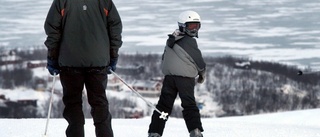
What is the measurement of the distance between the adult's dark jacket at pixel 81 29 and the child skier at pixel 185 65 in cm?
92

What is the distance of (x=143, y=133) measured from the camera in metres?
5.13

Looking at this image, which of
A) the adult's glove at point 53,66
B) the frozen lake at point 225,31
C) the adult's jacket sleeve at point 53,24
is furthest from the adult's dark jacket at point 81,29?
the frozen lake at point 225,31

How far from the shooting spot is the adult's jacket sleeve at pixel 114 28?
349 centimetres

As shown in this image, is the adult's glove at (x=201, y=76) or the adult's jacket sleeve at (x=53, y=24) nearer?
the adult's jacket sleeve at (x=53, y=24)

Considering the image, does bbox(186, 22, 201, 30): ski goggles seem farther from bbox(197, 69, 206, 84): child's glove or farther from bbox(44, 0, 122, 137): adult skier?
bbox(44, 0, 122, 137): adult skier

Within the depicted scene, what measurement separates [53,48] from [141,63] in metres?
68.3

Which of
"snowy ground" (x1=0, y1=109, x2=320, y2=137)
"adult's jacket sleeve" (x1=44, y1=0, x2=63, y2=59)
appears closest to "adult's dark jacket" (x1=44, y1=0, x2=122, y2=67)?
"adult's jacket sleeve" (x1=44, y1=0, x2=63, y2=59)

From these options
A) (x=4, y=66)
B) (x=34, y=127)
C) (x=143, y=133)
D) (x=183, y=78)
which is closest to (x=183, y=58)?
(x=183, y=78)

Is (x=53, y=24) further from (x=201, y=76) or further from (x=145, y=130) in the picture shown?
(x=145, y=130)

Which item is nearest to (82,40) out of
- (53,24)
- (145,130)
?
(53,24)

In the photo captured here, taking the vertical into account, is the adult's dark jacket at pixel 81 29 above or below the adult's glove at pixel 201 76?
above

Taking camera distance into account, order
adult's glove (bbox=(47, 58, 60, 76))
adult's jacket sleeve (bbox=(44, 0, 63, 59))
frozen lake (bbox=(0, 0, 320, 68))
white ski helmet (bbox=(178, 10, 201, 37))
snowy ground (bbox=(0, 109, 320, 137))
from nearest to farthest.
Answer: adult's jacket sleeve (bbox=(44, 0, 63, 59)), adult's glove (bbox=(47, 58, 60, 76)), white ski helmet (bbox=(178, 10, 201, 37)), snowy ground (bbox=(0, 109, 320, 137)), frozen lake (bbox=(0, 0, 320, 68))

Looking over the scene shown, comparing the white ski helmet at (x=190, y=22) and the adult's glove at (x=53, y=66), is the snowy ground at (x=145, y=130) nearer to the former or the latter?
the white ski helmet at (x=190, y=22)

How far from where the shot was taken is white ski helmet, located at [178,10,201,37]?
4293 mm
